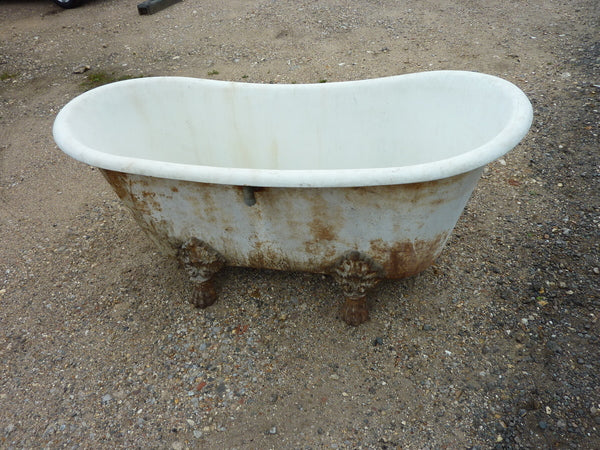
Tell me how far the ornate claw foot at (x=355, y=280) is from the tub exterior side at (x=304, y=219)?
3 cm

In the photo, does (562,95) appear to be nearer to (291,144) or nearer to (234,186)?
(291,144)

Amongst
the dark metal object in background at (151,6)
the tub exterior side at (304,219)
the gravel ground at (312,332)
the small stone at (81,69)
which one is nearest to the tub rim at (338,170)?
the tub exterior side at (304,219)

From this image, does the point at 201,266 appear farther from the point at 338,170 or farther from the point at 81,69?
the point at 81,69

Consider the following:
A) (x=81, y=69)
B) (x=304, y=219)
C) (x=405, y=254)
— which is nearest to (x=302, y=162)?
(x=304, y=219)

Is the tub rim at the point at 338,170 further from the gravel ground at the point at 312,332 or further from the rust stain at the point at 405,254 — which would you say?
the gravel ground at the point at 312,332

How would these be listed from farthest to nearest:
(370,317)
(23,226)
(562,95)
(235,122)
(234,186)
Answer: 1. (562,95)
2. (23,226)
3. (235,122)
4. (370,317)
5. (234,186)

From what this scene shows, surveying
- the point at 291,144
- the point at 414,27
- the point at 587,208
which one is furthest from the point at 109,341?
the point at 414,27

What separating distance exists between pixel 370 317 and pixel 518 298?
72 cm

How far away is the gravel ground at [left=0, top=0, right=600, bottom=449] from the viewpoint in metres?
1.66

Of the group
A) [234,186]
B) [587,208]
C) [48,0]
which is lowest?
[587,208]

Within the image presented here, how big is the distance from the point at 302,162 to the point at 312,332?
39.1 inches

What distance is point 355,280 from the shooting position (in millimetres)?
1857

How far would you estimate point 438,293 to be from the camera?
212 centimetres

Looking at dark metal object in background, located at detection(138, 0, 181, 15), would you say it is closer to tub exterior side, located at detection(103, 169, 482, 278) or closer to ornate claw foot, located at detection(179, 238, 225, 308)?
tub exterior side, located at detection(103, 169, 482, 278)
